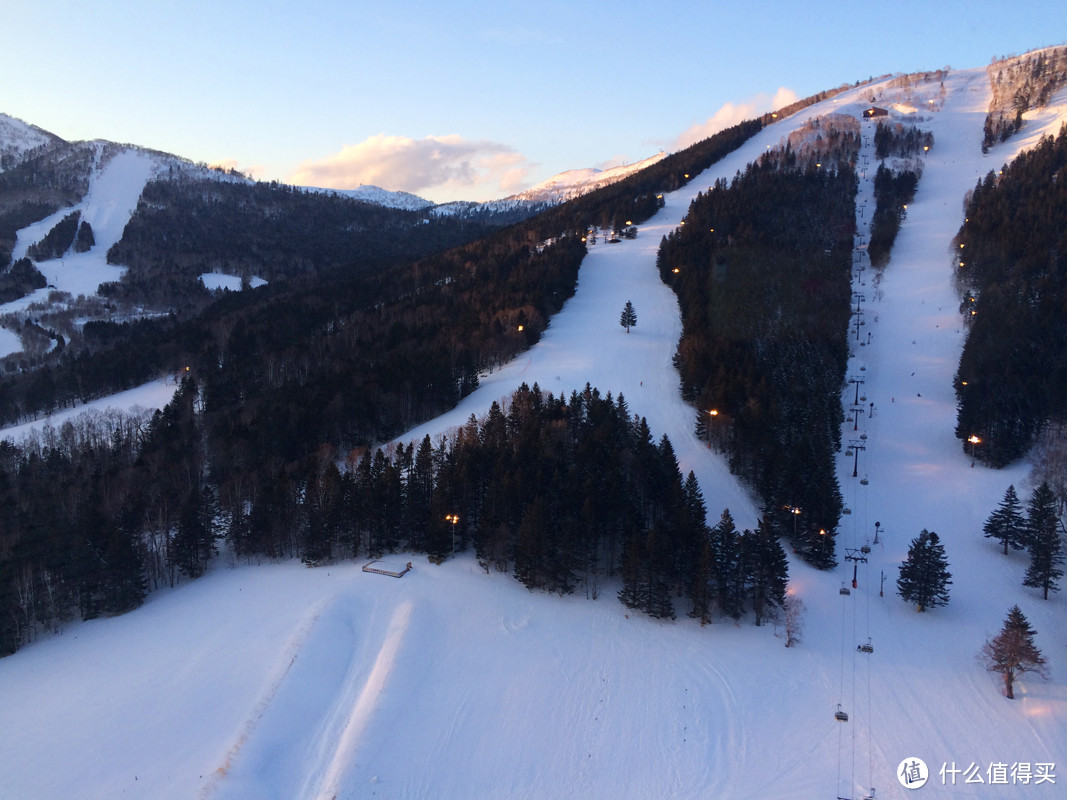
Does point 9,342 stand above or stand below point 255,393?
above

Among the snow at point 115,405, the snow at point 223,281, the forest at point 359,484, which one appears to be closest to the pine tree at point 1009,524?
the forest at point 359,484

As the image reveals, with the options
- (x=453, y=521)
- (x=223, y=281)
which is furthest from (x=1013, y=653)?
(x=223, y=281)

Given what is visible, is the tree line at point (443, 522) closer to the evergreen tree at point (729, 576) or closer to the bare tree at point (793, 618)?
the evergreen tree at point (729, 576)

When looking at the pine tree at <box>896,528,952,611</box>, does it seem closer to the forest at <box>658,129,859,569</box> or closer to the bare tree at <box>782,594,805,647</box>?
the forest at <box>658,129,859,569</box>

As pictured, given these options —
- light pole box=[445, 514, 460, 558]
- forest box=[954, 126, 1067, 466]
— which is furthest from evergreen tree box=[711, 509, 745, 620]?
forest box=[954, 126, 1067, 466]

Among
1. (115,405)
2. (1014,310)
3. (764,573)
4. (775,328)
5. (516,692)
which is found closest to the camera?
(516,692)

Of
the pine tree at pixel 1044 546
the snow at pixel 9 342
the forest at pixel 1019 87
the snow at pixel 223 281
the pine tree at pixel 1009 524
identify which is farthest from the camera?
the snow at pixel 223 281

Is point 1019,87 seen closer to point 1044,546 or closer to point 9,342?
point 1044,546
